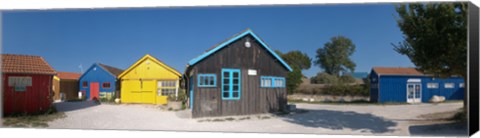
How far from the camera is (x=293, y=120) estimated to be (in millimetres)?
11844

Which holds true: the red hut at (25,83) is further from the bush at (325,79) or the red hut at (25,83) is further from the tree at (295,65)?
the bush at (325,79)

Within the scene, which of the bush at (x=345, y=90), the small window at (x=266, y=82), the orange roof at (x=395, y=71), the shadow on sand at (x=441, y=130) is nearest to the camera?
the shadow on sand at (x=441, y=130)

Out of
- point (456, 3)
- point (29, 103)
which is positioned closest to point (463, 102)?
point (456, 3)

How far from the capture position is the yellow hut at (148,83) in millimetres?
12438

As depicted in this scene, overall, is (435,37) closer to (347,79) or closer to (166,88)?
(347,79)

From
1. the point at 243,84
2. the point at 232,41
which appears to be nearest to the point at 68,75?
the point at 232,41

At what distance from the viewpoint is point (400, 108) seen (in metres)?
11.1

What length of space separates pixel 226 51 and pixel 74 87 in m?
4.53

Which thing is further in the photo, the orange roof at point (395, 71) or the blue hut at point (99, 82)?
the blue hut at point (99, 82)

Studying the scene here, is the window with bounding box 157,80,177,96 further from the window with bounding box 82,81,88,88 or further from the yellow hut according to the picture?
the window with bounding box 82,81,88,88

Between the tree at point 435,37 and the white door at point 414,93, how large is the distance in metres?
0.44

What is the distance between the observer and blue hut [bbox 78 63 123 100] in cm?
1230

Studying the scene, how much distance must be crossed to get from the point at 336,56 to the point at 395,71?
1.59 metres

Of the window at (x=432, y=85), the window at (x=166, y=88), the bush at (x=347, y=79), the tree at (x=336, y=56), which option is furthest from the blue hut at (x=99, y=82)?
the window at (x=432, y=85)
